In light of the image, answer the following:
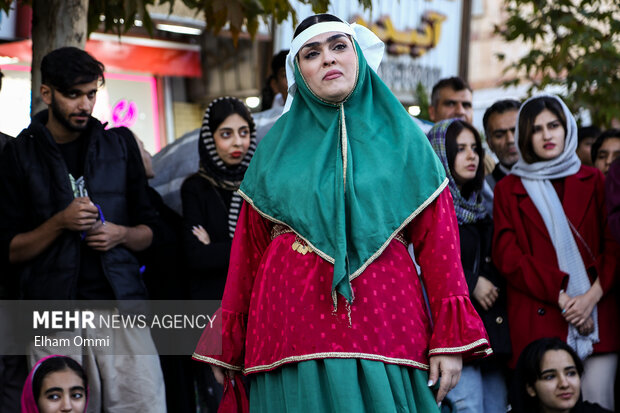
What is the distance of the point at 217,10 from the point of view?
488 cm

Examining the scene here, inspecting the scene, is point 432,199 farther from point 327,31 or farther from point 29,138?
point 29,138

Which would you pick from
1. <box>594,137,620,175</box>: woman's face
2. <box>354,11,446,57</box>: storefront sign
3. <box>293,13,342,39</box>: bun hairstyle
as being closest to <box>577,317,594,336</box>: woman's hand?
<box>594,137,620,175</box>: woman's face

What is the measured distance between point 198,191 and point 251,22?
1318 millimetres

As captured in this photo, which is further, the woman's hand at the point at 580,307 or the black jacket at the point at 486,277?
the black jacket at the point at 486,277

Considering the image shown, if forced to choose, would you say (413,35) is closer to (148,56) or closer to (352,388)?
(148,56)

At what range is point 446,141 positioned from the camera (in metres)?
4.58

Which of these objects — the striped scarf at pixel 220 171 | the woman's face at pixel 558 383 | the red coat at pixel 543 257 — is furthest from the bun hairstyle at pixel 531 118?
the striped scarf at pixel 220 171

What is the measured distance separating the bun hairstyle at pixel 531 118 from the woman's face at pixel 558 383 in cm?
104

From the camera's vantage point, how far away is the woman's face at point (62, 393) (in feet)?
12.7

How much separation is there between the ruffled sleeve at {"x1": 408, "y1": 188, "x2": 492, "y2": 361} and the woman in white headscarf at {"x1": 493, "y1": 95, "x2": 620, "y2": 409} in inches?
60.3

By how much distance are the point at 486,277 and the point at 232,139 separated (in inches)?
59.7

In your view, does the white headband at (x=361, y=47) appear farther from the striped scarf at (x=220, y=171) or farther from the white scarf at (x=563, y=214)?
the white scarf at (x=563, y=214)

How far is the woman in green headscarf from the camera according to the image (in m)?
2.82

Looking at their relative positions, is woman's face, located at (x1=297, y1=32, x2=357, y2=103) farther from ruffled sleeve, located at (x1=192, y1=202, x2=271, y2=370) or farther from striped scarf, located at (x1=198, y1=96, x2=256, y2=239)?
striped scarf, located at (x1=198, y1=96, x2=256, y2=239)
